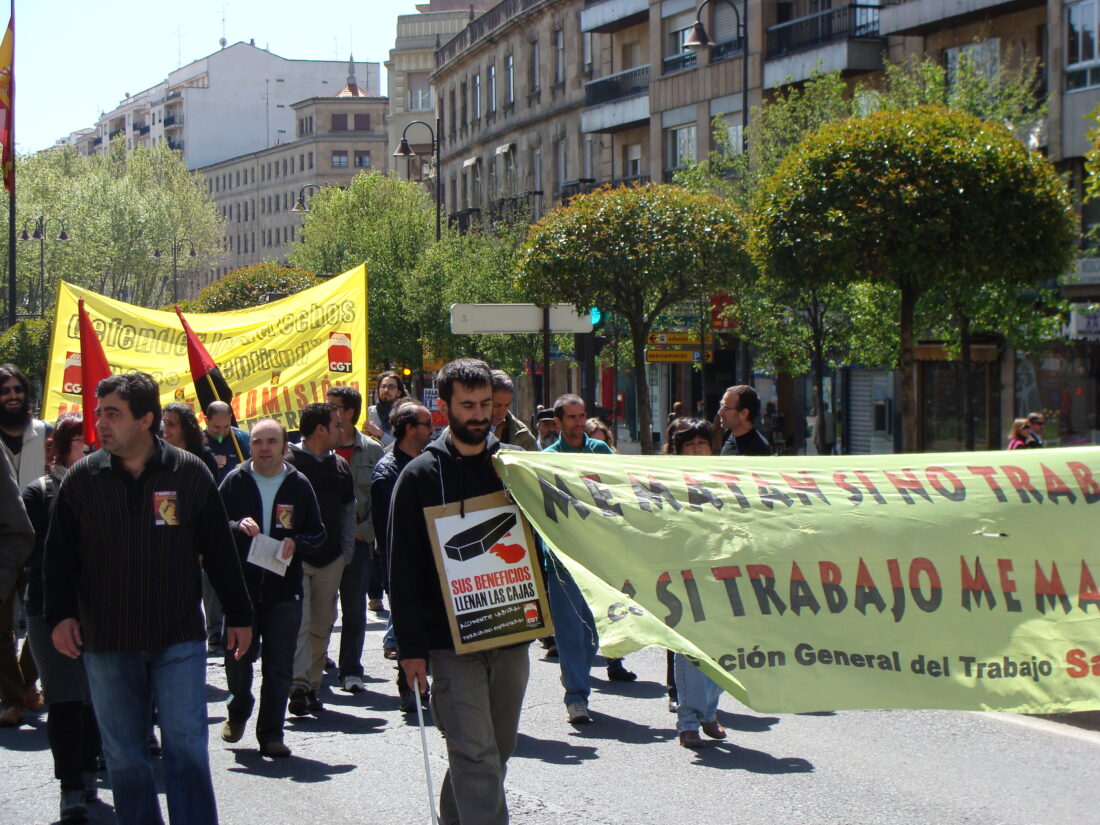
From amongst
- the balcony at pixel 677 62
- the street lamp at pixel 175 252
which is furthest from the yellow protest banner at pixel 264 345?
the street lamp at pixel 175 252

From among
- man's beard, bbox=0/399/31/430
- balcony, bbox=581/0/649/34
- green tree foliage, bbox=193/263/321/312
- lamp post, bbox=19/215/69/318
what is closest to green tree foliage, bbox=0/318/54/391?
green tree foliage, bbox=193/263/321/312

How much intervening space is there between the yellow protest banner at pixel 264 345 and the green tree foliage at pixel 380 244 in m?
21.3

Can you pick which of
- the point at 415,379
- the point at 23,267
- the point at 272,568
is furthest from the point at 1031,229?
the point at 23,267

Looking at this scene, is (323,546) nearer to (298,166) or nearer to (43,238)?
(43,238)

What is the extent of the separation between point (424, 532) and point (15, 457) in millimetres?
3915

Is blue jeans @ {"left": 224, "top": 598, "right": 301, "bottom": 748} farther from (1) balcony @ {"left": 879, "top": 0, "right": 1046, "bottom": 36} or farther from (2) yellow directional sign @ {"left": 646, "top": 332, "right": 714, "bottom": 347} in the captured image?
(2) yellow directional sign @ {"left": 646, "top": 332, "right": 714, "bottom": 347}

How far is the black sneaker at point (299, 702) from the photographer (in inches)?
333

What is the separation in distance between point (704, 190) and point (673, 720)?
22.3 metres

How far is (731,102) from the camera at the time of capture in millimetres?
36031

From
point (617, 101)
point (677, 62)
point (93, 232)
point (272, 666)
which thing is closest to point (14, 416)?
point (272, 666)

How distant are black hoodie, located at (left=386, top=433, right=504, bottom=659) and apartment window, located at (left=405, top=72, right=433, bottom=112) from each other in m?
82.9

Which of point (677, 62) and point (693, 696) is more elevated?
point (677, 62)

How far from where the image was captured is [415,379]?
44.3 m

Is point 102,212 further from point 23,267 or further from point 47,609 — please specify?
point 47,609
